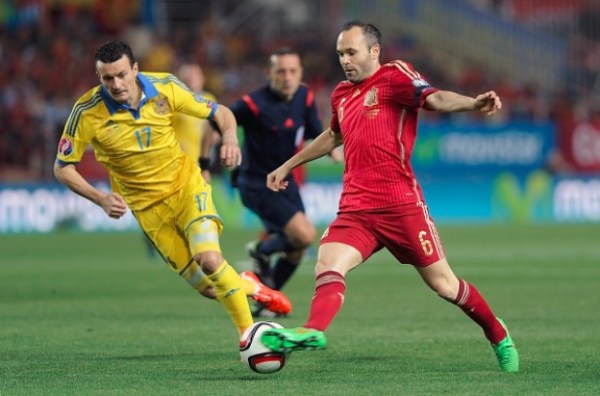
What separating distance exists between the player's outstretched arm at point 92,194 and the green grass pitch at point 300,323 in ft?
3.26

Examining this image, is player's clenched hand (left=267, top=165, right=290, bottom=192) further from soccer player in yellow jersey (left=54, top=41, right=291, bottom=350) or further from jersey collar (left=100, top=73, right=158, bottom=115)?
jersey collar (left=100, top=73, right=158, bottom=115)

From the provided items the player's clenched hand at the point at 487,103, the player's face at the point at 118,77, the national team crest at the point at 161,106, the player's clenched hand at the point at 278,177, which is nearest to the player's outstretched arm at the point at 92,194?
the player's face at the point at 118,77

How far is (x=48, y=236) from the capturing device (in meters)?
22.8

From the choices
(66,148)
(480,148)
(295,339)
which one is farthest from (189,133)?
(480,148)

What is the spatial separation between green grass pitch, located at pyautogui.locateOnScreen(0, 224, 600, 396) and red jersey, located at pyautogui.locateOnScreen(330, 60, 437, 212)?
1065mm

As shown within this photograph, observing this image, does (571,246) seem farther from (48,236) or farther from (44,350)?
(44,350)

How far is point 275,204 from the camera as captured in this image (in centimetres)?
1168

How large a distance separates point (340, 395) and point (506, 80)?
2527cm

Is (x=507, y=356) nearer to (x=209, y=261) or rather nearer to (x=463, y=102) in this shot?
(x=463, y=102)

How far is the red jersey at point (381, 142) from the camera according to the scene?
7641 mm

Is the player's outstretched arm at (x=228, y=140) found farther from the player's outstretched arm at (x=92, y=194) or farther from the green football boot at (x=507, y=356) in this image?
the green football boot at (x=507, y=356)

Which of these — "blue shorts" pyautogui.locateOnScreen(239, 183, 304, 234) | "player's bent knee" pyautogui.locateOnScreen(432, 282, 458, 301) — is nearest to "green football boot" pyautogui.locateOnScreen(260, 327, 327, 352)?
"player's bent knee" pyautogui.locateOnScreen(432, 282, 458, 301)

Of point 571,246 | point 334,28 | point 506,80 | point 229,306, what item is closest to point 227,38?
point 334,28

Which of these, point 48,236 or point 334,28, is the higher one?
point 334,28
